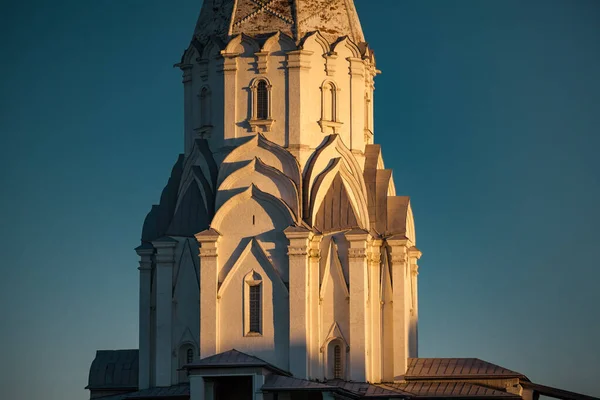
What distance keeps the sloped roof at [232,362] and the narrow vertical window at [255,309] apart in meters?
1.02

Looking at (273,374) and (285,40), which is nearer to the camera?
(273,374)

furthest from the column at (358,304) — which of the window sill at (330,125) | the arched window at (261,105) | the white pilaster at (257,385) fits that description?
the arched window at (261,105)

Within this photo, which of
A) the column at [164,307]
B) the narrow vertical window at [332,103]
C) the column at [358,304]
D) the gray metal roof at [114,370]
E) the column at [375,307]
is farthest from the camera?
the gray metal roof at [114,370]

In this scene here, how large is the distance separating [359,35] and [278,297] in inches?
351

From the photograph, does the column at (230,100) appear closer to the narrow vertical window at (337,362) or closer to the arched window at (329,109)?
the arched window at (329,109)

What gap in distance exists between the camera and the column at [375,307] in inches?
1797

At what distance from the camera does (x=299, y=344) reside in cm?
4391

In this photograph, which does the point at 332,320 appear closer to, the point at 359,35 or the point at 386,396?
the point at 386,396

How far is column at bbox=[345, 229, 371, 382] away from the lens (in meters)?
44.5

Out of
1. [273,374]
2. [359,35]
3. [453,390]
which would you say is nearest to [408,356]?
[453,390]

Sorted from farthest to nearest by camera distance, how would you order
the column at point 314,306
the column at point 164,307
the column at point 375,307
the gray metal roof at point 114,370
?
1. the gray metal roof at point 114,370
2. the column at point 164,307
3. the column at point 375,307
4. the column at point 314,306

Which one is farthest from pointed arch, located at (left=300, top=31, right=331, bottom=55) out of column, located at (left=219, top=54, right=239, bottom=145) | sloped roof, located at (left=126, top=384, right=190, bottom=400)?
sloped roof, located at (left=126, top=384, right=190, bottom=400)

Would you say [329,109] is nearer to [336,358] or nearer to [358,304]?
[358,304]

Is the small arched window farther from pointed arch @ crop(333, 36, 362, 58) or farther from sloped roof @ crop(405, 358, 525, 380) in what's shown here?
sloped roof @ crop(405, 358, 525, 380)
